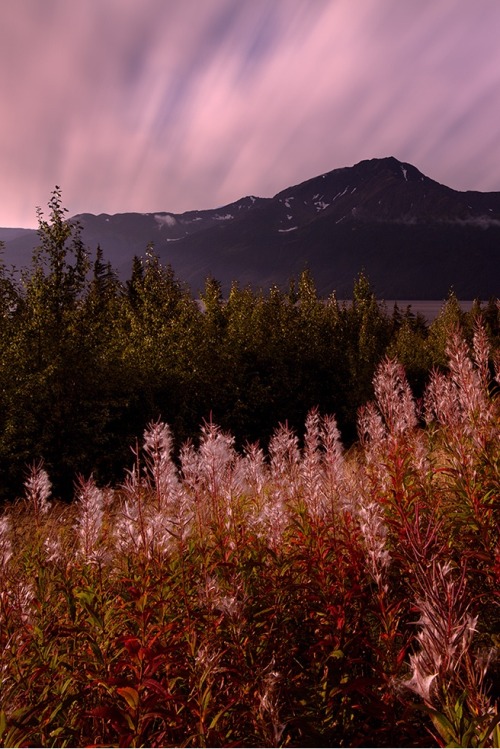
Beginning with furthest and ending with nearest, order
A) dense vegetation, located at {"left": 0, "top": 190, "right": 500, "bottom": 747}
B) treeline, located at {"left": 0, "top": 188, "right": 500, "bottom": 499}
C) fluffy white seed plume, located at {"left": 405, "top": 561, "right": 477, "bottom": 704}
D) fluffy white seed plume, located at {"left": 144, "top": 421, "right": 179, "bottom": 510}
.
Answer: treeline, located at {"left": 0, "top": 188, "right": 500, "bottom": 499}
fluffy white seed plume, located at {"left": 144, "top": 421, "right": 179, "bottom": 510}
dense vegetation, located at {"left": 0, "top": 190, "right": 500, "bottom": 747}
fluffy white seed plume, located at {"left": 405, "top": 561, "right": 477, "bottom": 704}

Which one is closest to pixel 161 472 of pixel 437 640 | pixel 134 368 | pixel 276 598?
pixel 276 598

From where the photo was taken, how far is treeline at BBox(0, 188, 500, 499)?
14.5 m

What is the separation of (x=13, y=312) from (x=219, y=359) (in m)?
8.27

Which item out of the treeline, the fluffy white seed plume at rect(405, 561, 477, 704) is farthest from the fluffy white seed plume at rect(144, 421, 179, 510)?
the treeline

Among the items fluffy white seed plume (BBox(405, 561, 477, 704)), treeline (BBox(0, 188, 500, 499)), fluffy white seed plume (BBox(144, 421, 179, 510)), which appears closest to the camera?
fluffy white seed plume (BBox(405, 561, 477, 704))

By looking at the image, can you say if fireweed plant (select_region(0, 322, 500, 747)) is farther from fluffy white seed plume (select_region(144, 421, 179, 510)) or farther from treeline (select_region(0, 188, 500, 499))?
treeline (select_region(0, 188, 500, 499))

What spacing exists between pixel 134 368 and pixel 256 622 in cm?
1494

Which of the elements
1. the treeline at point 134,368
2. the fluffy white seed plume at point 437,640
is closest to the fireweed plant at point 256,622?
the fluffy white seed plume at point 437,640

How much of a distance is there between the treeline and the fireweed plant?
10.6 m

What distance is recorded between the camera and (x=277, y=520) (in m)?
3.49

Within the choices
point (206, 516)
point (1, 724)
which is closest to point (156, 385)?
point (206, 516)

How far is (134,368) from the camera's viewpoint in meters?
17.5

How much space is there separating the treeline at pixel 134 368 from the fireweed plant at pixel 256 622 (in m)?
10.6

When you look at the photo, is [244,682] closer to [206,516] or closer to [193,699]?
[193,699]
